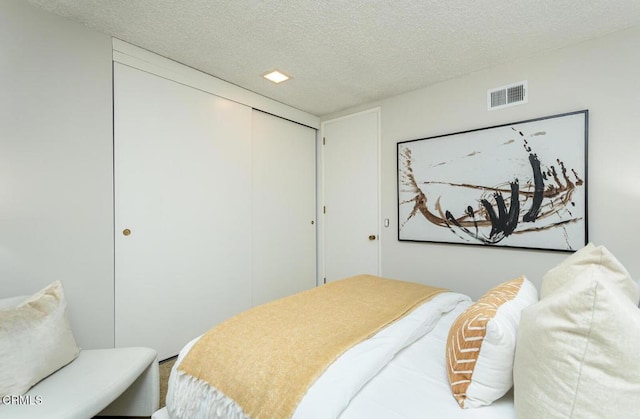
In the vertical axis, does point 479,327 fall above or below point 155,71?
below

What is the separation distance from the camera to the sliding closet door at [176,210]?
2172 millimetres

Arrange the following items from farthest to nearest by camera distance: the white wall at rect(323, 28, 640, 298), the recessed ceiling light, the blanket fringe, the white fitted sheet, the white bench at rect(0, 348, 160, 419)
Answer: the recessed ceiling light < the white wall at rect(323, 28, 640, 298) < the white bench at rect(0, 348, 160, 419) < the blanket fringe < the white fitted sheet

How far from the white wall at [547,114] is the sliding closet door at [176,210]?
1.64 meters

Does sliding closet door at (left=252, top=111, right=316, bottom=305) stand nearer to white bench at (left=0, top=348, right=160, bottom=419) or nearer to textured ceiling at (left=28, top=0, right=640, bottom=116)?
textured ceiling at (left=28, top=0, right=640, bottom=116)

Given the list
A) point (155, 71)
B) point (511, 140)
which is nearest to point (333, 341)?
point (511, 140)

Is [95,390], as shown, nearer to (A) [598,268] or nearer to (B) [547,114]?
(A) [598,268]

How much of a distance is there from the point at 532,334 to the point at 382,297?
3.64 feet

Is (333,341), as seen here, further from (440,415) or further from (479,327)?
(479,327)

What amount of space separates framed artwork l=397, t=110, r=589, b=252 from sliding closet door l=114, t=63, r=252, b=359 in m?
1.71

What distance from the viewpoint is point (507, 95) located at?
7.98 feet

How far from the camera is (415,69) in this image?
255 centimetres

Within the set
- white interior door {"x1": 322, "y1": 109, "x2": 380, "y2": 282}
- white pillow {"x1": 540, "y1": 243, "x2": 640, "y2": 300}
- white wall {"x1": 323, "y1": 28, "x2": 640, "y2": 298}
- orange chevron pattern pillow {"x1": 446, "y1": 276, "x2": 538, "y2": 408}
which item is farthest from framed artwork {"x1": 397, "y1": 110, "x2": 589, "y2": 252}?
orange chevron pattern pillow {"x1": 446, "y1": 276, "x2": 538, "y2": 408}

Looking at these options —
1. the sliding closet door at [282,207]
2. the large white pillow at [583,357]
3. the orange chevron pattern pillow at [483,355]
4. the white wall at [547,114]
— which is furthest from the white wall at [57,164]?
the white wall at [547,114]

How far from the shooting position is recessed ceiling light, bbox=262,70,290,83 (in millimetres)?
2611
